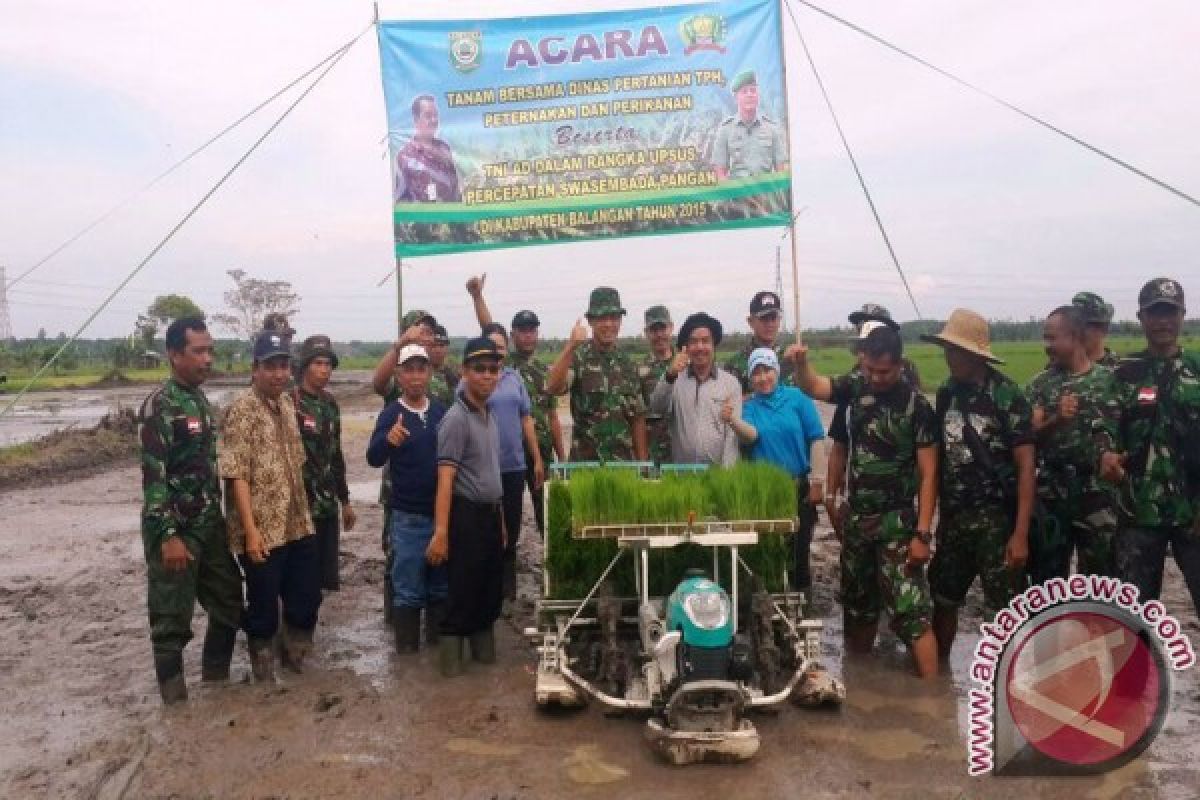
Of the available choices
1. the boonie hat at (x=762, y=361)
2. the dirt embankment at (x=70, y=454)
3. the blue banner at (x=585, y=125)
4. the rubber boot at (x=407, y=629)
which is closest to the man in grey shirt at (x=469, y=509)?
the rubber boot at (x=407, y=629)

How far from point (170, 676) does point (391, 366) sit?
2220 mm

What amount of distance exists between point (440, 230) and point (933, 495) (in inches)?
153

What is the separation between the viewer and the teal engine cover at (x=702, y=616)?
161 inches

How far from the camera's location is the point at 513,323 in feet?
23.4

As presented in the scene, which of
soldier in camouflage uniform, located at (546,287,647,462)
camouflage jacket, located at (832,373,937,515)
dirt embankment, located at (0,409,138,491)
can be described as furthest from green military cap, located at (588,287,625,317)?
dirt embankment, located at (0,409,138,491)

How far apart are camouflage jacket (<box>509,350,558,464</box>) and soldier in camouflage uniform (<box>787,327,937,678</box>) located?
8.66 ft

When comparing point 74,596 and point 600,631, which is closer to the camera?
point 600,631

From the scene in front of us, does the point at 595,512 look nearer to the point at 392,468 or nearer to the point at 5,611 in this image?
the point at 392,468

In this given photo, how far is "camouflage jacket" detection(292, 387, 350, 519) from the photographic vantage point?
5.96 m

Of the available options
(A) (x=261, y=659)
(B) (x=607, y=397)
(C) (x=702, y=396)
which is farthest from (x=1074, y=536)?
(A) (x=261, y=659)

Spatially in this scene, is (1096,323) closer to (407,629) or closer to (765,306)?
(765,306)

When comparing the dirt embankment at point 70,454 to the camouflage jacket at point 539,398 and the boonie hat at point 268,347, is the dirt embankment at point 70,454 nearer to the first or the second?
the camouflage jacket at point 539,398

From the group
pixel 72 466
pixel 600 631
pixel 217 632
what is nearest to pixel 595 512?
pixel 600 631

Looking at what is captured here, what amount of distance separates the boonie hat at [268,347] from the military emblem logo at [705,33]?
3538 mm
